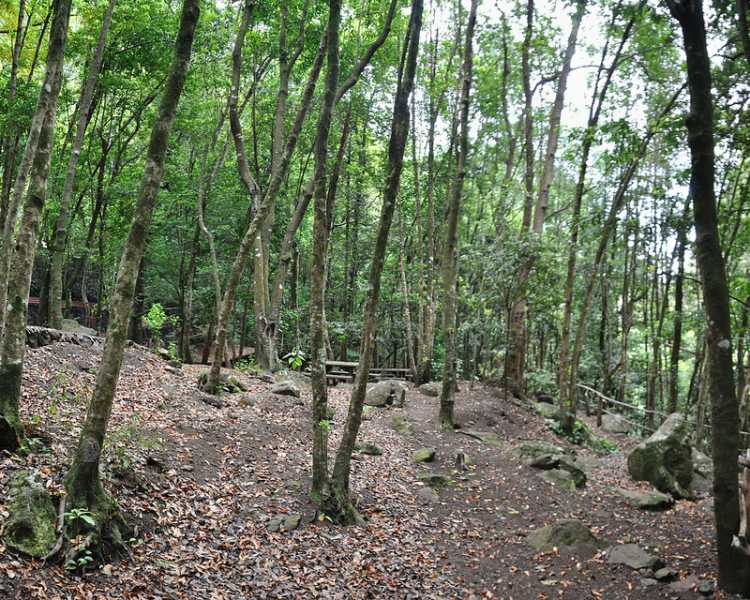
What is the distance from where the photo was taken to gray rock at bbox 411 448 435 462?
32.8 feet

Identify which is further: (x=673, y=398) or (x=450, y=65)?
(x=450, y=65)

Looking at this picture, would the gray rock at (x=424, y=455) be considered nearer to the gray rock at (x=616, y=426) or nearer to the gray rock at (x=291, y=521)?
the gray rock at (x=291, y=521)

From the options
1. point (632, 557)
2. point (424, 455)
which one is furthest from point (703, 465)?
point (632, 557)

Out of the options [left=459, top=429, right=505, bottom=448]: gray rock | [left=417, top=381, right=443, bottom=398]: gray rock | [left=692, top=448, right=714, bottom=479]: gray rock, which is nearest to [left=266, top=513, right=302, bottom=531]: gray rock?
A: [left=459, top=429, right=505, bottom=448]: gray rock

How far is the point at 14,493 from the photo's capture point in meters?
4.42

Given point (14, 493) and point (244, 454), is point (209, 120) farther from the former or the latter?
point (14, 493)

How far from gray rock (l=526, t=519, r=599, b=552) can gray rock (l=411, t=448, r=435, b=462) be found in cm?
313

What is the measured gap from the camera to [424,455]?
10062 millimetres

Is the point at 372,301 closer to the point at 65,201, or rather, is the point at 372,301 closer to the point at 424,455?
the point at 424,455

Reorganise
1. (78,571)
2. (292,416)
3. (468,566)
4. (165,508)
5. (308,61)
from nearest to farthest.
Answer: (78,571) → (165,508) → (468,566) → (292,416) → (308,61)

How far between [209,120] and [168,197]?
3403mm

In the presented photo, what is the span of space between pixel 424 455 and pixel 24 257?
746cm

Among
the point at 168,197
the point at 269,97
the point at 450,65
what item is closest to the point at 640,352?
the point at 450,65

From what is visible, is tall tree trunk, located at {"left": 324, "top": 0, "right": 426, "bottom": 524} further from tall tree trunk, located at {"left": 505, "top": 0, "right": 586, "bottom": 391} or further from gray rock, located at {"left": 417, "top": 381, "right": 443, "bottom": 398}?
gray rock, located at {"left": 417, "top": 381, "right": 443, "bottom": 398}
